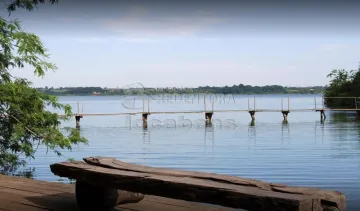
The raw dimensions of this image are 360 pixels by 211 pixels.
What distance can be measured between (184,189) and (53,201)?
166 centimetres

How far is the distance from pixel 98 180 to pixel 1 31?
414 centimetres

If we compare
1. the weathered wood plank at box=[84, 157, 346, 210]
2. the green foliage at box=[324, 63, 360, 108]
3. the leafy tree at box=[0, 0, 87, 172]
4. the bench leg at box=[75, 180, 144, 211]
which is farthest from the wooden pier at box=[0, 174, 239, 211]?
the green foliage at box=[324, 63, 360, 108]

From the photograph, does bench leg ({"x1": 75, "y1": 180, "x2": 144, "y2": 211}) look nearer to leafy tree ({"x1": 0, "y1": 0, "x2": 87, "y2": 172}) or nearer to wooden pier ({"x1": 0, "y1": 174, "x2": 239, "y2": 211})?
wooden pier ({"x1": 0, "y1": 174, "x2": 239, "y2": 211})

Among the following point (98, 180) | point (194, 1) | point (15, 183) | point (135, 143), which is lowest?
point (135, 143)

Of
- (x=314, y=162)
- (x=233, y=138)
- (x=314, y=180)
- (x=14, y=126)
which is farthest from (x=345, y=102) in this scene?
(x=14, y=126)

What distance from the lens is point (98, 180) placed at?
337 centimetres

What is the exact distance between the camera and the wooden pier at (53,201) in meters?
3.83

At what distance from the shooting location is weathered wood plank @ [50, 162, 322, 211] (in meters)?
2.44

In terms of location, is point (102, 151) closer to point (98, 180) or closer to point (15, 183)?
point (15, 183)

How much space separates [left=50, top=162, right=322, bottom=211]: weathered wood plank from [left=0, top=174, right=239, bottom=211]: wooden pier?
0.45 meters

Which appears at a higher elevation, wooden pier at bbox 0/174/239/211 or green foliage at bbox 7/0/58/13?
green foliage at bbox 7/0/58/13

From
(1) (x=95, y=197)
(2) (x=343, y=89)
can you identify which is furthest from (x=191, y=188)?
(2) (x=343, y=89)

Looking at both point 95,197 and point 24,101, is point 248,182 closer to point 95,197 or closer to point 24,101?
point 95,197

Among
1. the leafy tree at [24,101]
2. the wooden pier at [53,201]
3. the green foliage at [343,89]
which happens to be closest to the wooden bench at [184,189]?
the wooden pier at [53,201]
